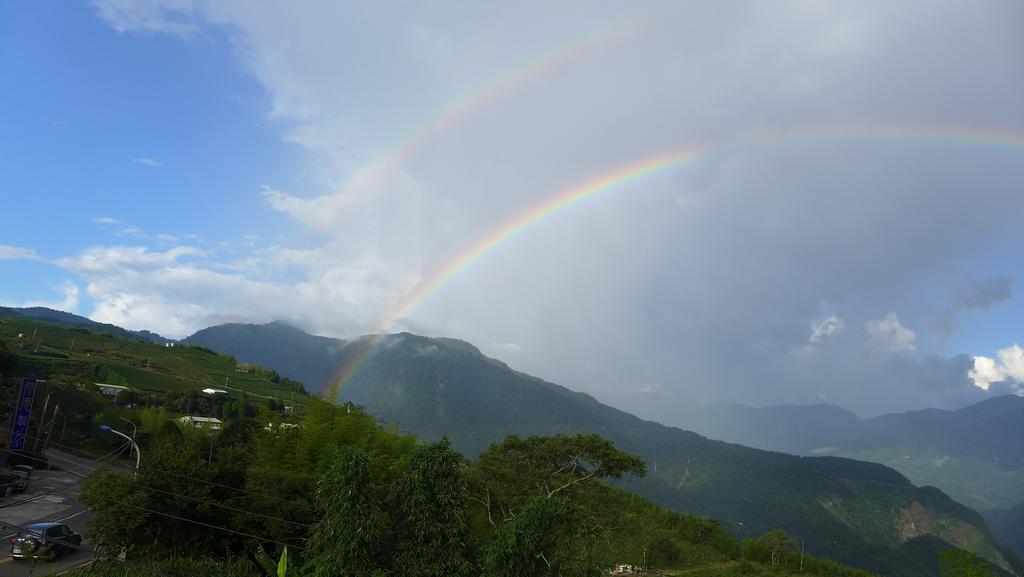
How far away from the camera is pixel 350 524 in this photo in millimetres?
26219

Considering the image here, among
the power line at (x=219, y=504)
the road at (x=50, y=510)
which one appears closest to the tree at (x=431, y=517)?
the power line at (x=219, y=504)

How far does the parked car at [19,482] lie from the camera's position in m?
52.0

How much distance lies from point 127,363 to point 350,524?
136 m

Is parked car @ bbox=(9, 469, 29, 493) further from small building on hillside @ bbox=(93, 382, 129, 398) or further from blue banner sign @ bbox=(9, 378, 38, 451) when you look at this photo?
small building on hillside @ bbox=(93, 382, 129, 398)

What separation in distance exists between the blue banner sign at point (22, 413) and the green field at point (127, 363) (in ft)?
218

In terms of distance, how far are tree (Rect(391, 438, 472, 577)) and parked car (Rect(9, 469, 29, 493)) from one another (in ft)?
143

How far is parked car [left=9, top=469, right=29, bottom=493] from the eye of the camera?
52.0 metres

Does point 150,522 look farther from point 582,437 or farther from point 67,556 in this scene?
point 582,437

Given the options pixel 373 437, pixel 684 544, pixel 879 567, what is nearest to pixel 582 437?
pixel 373 437

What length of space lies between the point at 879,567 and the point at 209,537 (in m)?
187

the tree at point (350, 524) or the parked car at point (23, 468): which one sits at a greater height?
the tree at point (350, 524)

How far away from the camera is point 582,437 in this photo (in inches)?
2042

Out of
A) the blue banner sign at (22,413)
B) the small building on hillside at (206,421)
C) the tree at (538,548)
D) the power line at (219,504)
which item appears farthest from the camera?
the small building on hillside at (206,421)

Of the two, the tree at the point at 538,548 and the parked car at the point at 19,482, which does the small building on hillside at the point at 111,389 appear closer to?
the parked car at the point at 19,482
